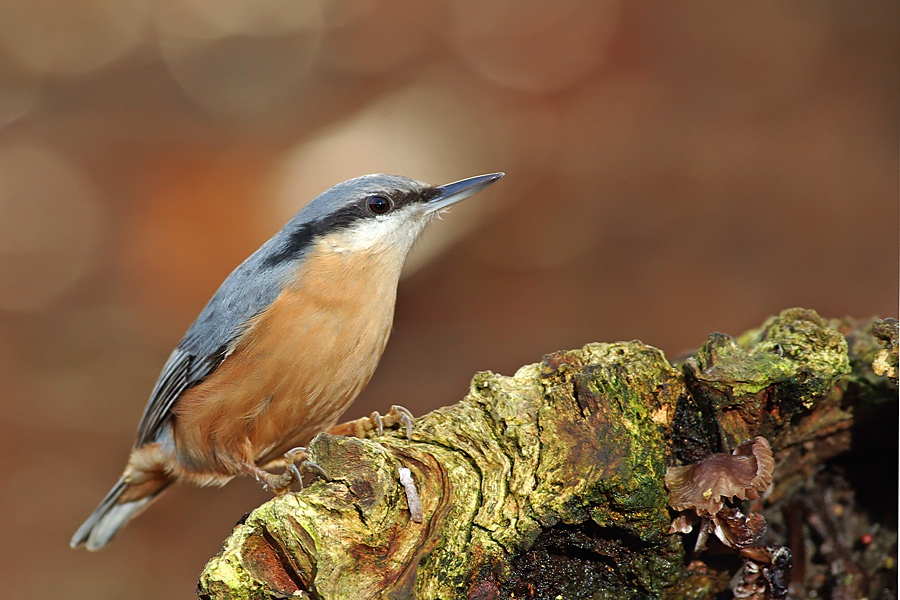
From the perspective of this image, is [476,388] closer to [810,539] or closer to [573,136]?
[810,539]

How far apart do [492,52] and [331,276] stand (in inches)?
108

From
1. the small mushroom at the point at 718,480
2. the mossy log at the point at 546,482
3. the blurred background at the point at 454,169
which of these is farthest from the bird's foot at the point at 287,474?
the blurred background at the point at 454,169

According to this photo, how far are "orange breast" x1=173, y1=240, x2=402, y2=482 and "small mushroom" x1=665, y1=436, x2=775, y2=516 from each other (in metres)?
0.99

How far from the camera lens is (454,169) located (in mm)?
4312

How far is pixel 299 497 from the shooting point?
1.43 m

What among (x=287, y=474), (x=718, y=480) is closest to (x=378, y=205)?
(x=287, y=474)

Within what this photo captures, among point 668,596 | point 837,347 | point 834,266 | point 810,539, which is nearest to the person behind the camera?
point 668,596


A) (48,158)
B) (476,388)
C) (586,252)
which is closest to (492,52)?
(586,252)

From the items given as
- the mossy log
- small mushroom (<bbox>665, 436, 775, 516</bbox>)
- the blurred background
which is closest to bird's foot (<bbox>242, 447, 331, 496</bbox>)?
the mossy log

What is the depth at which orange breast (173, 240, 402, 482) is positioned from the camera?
2.12 metres

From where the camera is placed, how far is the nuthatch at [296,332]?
213 cm

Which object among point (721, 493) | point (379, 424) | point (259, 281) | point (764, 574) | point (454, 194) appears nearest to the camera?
point (721, 493)

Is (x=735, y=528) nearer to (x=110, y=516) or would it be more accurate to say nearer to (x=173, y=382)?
(x=173, y=382)

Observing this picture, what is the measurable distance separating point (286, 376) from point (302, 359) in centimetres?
7
